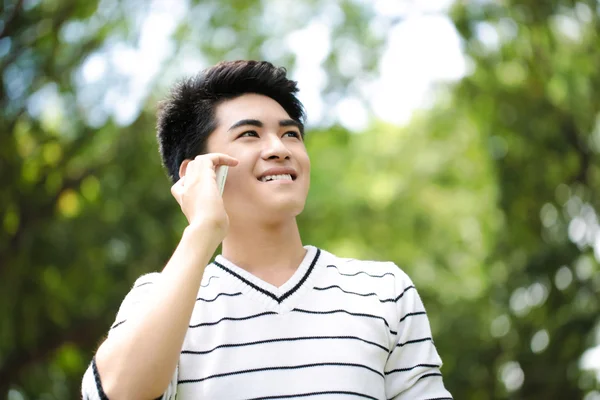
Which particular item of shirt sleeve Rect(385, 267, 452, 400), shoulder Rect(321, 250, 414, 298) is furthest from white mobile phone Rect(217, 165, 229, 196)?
shirt sleeve Rect(385, 267, 452, 400)

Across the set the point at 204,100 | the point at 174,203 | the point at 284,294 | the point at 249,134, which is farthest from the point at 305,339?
the point at 174,203

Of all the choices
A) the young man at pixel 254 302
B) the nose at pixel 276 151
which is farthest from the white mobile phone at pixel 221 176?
the nose at pixel 276 151

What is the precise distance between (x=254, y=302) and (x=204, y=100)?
66 cm

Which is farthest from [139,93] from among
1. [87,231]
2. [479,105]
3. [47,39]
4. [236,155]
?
[236,155]

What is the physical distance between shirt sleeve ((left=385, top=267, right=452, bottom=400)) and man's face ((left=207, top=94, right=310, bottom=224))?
0.39 m

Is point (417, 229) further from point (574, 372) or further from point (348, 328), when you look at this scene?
point (348, 328)

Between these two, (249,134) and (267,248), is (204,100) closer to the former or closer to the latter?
(249,134)

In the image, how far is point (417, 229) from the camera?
11.9 m

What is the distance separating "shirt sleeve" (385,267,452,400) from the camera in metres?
1.96

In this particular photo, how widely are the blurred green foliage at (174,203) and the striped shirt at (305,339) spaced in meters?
5.61

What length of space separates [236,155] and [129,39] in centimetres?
651

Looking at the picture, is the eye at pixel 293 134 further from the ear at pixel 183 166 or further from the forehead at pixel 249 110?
the ear at pixel 183 166

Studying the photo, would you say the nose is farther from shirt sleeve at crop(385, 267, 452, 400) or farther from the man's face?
shirt sleeve at crop(385, 267, 452, 400)

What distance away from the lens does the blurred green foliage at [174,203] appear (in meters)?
7.44
